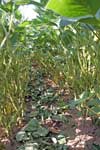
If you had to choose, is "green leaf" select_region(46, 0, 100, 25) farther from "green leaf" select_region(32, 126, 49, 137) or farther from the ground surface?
"green leaf" select_region(32, 126, 49, 137)

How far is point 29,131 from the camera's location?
1984mm

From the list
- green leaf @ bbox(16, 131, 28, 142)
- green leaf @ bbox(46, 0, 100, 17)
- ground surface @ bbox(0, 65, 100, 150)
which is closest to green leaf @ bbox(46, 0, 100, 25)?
green leaf @ bbox(46, 0, 100, 17)

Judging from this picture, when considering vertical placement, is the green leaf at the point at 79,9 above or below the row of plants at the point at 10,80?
above

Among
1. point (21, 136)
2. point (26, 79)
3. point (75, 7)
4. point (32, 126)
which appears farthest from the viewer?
point (26, 79)

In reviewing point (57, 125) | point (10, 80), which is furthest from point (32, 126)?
point (10, 80)

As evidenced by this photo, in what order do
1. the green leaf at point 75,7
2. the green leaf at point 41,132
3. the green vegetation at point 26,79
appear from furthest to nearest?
the green leaf at point 41,132
the green vegetation at point 26,79
the green leaf at point 75,7

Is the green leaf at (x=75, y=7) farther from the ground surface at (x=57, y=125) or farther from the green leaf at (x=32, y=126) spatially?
the green leaf at (x=32, y=126)

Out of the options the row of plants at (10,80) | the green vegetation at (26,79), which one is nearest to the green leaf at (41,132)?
the green vegetation at (26,79)

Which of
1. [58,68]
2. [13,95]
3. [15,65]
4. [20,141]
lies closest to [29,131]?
[20,141]

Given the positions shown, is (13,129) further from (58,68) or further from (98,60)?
(58,68)

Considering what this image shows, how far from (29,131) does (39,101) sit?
2.28 ft

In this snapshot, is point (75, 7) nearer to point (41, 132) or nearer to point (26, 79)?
point (41, 132)

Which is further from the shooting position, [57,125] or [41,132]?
[57,125]

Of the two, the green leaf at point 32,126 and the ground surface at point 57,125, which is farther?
the green leaf at point 32,126
